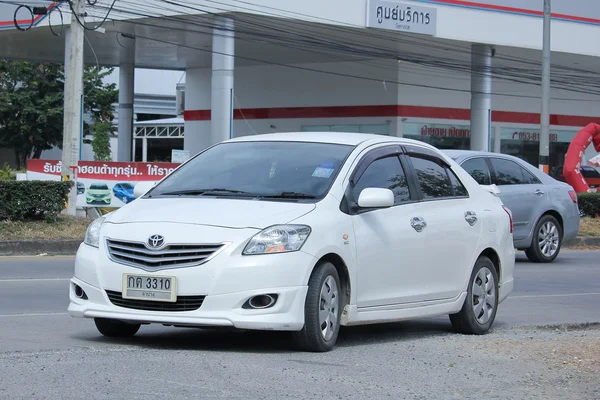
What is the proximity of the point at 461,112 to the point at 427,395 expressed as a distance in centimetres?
3929

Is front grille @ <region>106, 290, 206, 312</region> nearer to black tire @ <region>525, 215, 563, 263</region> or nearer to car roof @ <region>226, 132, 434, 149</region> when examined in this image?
car roof @ <region>226, 132, 434, 149</region>

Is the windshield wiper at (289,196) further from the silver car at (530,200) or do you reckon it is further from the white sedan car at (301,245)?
the silver car at (530,200)

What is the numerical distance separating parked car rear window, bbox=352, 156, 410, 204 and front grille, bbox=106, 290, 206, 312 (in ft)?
5.74

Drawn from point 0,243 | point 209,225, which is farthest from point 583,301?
point 0,243

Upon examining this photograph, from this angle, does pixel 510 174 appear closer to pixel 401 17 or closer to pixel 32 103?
pixel 401 17

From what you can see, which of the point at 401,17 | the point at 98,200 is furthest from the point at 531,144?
the point at 98,200

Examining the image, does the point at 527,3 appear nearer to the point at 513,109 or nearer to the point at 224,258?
the point at 513,109

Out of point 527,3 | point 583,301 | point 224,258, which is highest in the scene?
point 527,3

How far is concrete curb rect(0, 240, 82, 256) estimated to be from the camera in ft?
56.9

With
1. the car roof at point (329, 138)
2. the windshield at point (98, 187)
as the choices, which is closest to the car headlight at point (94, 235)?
the car roof at point (329, 138)

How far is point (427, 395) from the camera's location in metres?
5.82

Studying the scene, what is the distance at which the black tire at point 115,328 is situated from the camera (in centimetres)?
754

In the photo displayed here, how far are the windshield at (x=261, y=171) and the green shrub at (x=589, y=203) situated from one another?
17.3 metres

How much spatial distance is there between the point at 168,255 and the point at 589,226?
17.8 m
